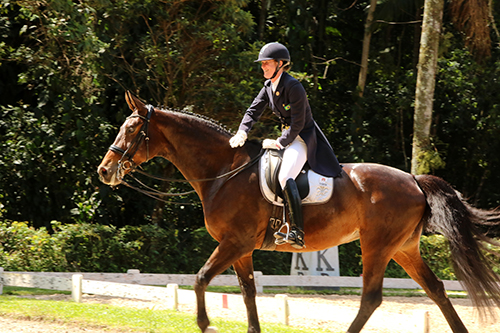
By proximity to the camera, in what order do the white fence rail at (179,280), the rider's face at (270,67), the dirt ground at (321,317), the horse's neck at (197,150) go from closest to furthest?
the rider's face at (270,67), the horse's neck at (197,150), the dirt ground at (321,317), the white fence rail at (179,280)

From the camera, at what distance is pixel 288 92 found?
5688 mm

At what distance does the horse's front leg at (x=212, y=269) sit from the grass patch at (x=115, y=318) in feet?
2.95

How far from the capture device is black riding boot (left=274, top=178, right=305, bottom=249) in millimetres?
5402

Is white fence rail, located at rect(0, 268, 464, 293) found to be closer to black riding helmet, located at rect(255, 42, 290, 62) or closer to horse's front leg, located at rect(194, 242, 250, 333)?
horse's front leg, located at rect(194, 242, 250, 333)

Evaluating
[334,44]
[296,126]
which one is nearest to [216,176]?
[296,126]

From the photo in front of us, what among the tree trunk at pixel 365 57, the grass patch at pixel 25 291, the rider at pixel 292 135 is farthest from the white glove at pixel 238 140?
the tree trunk at pixel 365 57

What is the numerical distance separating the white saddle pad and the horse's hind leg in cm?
117

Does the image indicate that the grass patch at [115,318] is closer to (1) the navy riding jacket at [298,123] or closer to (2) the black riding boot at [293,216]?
(2) the black riding boot at [293,216]

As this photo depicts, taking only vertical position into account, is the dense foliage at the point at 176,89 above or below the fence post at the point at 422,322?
above

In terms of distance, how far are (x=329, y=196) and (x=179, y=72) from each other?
8.30 metres

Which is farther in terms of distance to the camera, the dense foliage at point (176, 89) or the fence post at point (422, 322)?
the dense foliage at point (176, 89)

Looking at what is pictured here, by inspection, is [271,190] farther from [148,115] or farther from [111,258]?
[111,258]

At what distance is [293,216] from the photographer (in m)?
5.42

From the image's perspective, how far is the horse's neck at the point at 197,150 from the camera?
585 centimetres
